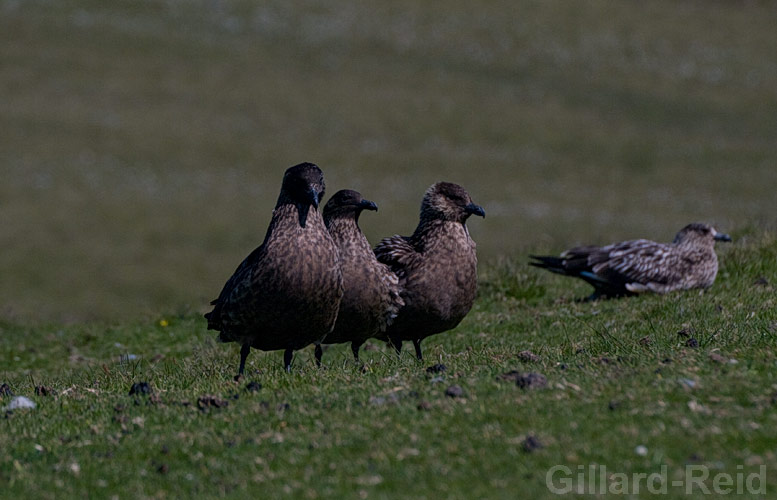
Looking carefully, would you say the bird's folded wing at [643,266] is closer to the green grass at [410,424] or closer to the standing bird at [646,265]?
the standing bird at [646,265]

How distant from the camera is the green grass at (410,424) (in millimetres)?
5758

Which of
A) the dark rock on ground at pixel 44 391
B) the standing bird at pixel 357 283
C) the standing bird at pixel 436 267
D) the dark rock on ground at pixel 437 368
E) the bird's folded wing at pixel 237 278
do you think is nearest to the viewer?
the dark rock on ground at pixel 437 368

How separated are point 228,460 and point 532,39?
6044 centimetres

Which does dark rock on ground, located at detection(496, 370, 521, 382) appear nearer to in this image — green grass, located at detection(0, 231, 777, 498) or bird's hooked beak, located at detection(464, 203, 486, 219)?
green grass, located at detection(0, 231, 777, 498)

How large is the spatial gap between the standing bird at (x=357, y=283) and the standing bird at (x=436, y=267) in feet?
0.75

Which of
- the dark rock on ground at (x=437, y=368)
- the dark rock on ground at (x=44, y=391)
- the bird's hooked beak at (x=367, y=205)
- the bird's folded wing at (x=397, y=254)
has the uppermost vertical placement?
the bird's hooked beak at (x=367, y=205)

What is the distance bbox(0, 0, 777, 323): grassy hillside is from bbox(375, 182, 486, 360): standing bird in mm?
18715

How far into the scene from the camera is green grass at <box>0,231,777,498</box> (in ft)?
18.9

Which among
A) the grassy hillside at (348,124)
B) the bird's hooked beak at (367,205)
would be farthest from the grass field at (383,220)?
the bird's hooked beak at (367,205)

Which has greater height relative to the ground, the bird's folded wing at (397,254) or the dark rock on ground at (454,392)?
the bird's folded wing at (397,254)

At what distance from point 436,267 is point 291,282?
2.06m

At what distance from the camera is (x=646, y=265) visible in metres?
14.1

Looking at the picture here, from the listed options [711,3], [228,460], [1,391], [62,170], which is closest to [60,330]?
[1,391]

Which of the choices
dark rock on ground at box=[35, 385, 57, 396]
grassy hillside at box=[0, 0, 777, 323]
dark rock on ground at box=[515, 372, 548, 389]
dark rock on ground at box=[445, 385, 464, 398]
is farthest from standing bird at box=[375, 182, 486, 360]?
grassy hillside at box=[0, 0, 777, 323]
